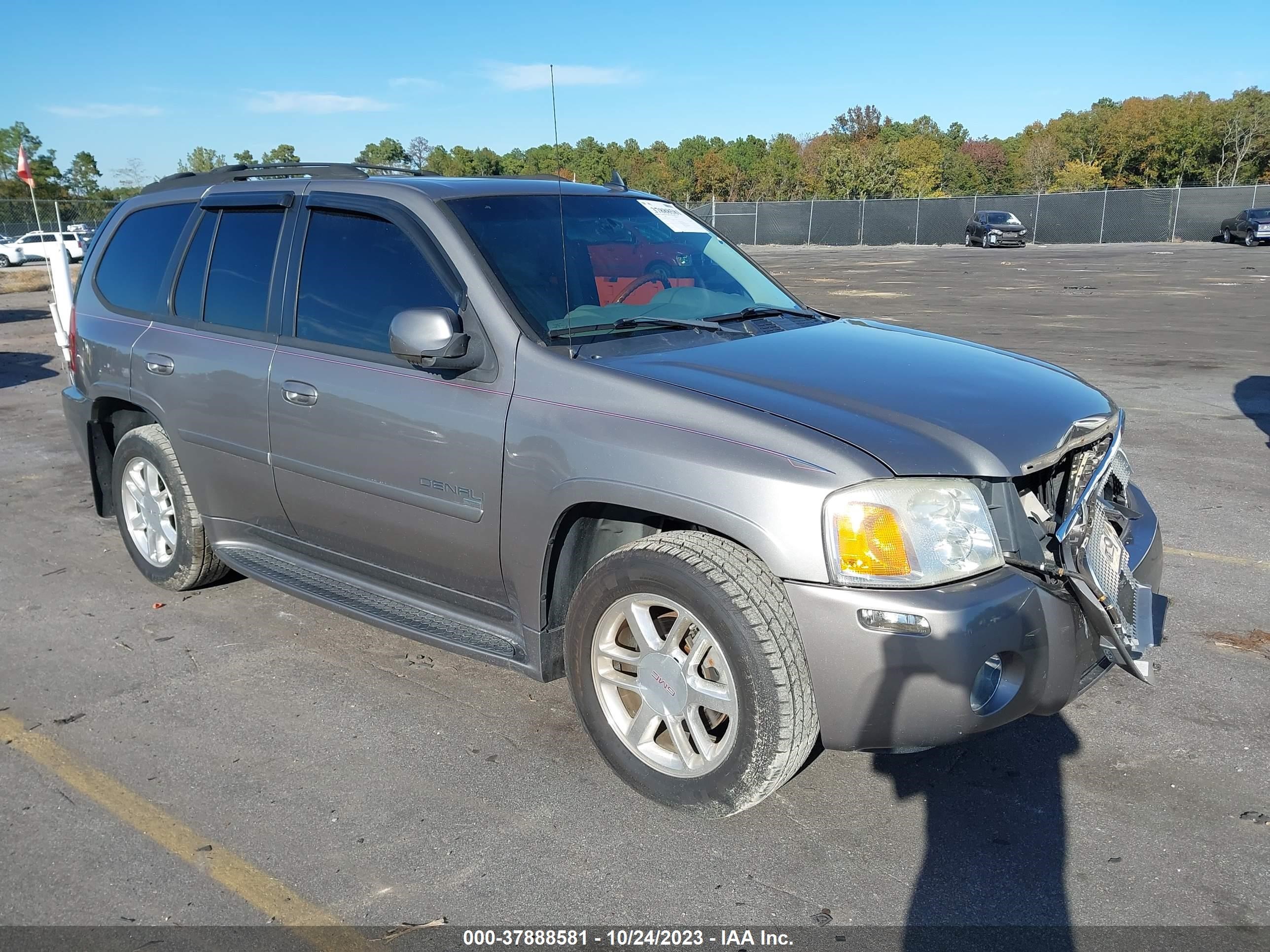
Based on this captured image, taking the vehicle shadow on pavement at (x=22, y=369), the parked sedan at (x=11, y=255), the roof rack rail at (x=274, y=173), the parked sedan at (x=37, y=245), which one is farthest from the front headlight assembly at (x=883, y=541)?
the parked sedan at (x=11, y=255)

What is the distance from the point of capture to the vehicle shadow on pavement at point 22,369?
1225 cm

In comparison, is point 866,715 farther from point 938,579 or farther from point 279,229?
point 279,229

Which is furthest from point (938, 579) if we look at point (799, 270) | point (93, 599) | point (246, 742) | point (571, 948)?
point (799, 270)

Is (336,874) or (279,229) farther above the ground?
(279,229)

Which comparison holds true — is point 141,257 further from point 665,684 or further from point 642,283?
point 665,684

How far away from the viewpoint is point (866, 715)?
2764 millimetres

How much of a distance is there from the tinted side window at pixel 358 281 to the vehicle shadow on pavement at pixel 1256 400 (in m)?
6.64

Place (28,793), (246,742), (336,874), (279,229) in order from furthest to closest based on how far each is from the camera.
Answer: (279,229) < (246,742) < (28,793) < (336,874)

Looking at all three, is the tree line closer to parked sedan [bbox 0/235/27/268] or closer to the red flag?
parked sedan [bbox 0/235/27/268]

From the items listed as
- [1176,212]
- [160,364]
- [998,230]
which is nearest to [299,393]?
[160,364]

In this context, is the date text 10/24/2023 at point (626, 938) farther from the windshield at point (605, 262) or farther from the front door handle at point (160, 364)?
the front door handle at point (160, 364)

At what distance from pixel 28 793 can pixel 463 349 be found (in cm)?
201

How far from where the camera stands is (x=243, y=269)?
14.4 feet

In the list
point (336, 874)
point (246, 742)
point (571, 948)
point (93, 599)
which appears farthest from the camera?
point (93, 599)
